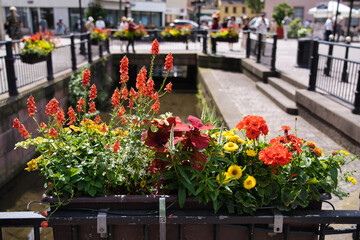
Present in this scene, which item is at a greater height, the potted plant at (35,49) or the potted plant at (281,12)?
the potted plant at (281,12)

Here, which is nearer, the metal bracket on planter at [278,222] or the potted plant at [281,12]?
the metal bracket on planter at [278,222]

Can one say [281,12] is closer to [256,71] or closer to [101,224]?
[256,71]

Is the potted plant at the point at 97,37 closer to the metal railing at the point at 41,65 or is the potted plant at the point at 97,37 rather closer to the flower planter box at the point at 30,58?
the metal railing at the point at 41,65

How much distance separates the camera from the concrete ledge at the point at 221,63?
15.2 m

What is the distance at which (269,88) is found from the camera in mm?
10164

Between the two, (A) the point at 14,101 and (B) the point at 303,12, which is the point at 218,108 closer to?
(A) the point at 14,101

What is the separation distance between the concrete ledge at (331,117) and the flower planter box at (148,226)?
150 inches

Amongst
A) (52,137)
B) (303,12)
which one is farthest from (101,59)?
(303,12)

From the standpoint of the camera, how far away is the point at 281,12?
39.1 m

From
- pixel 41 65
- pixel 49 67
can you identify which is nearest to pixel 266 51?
pixel 49 67

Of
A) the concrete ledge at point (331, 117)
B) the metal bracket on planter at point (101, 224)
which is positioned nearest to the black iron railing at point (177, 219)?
the metal bracket on planter at point (101, 224)

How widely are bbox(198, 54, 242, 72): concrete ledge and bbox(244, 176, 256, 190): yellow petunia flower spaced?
13.3 meters

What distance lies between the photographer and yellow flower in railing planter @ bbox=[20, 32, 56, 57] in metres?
8.70

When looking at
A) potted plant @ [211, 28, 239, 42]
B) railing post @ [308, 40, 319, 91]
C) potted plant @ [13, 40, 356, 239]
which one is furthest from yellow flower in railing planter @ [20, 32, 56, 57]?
potted plant @ [211, 28, 239, 42]
